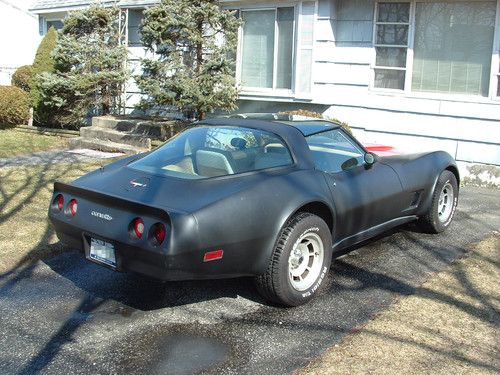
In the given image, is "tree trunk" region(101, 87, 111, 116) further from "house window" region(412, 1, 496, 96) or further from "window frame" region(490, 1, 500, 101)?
"window frame" region(490, 1, 500, 101)

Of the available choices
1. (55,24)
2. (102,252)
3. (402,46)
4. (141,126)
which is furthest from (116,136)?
(102,252)

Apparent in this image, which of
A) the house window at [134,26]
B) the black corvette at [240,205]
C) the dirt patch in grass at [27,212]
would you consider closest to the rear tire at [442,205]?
the black corvette at [240,205]

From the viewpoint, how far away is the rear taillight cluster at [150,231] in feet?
12.8

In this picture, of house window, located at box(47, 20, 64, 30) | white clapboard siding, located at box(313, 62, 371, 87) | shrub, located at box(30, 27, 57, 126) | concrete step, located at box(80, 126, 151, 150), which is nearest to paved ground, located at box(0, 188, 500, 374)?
white clapboard siding, located at box(313, 62, 371, 87)

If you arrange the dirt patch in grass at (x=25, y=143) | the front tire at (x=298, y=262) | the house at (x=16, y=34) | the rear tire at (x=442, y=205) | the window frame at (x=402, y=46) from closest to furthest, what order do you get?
the front tire at (x=298, y=262), the rear tire at (x=442, y=205), the window frame at (x=402, y=46), the dirt patch in grass at (x=25, y=143), the house at (x=16, y=34)

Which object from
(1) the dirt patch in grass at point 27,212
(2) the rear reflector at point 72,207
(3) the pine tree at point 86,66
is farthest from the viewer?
(3) the pine tree at point 86,66

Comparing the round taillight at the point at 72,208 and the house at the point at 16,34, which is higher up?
the house at the point at 16,34

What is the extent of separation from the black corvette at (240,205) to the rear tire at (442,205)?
24.0 inches

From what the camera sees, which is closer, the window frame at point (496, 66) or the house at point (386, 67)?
the window frame at point (496, 66)

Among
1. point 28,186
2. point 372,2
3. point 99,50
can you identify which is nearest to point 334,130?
point 28,186

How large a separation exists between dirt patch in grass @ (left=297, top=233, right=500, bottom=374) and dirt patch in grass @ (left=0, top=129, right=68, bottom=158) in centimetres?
890

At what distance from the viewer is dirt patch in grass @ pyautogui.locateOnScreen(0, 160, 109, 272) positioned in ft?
19.0

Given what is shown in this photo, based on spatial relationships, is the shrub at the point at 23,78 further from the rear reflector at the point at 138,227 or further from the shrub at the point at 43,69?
the rear reflector at the point at 138,227

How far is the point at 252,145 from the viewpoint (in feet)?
16.1
